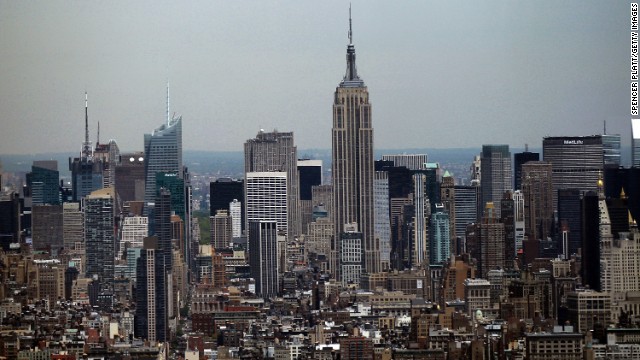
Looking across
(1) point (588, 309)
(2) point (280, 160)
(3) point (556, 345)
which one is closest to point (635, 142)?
(1) point (588, 309)

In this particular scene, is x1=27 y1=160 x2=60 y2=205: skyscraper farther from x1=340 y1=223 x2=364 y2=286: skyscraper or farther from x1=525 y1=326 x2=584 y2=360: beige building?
x1=525 y1=326 x2=584 y2=360: beige building

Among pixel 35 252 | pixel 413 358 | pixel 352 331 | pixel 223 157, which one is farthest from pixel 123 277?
pixel 413 358

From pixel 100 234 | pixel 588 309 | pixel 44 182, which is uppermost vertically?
pixel 44 182

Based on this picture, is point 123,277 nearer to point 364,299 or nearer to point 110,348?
point 364,299

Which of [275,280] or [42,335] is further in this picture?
[275,280]

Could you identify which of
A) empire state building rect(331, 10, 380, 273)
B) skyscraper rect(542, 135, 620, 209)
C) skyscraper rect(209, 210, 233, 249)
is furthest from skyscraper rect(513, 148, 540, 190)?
skyscraper rect(209, 210, 233, 249)

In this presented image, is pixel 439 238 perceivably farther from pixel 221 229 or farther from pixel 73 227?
pixel 73 227
